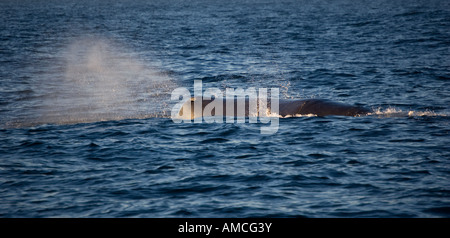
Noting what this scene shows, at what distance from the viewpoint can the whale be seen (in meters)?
17.3

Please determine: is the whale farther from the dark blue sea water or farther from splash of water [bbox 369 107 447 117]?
the dark blue sea water

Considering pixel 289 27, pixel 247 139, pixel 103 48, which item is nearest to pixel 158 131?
pixel 247 139

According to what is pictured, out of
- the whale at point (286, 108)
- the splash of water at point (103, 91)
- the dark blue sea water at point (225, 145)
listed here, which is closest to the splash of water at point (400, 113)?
the dark blue sea water at point (225, 145)

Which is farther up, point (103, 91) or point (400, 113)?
point (103, 91)

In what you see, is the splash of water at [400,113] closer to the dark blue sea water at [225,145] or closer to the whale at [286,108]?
the dark blue sea water at [225,145]

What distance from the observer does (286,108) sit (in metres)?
18.0

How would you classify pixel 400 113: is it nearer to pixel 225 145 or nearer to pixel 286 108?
pixel 286 108

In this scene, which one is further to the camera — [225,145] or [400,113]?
[400,113]

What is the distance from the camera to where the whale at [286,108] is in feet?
56.9

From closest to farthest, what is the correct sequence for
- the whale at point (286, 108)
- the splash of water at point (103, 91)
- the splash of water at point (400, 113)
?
the splash of water at point (400, 113)
the whale at point (286, 108)
the splash of water at point (103, 91)

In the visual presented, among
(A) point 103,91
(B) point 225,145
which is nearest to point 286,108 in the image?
(B) point 225,145

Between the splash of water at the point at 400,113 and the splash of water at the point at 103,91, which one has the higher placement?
the splash of water at the point at 103,91

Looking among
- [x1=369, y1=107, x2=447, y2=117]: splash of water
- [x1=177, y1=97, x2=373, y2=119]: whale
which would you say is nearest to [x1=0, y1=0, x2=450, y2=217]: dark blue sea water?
[x1=369, y1=107, x2=447, y2=117]: splash of water

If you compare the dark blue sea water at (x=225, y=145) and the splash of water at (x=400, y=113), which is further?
the splash of water at (x=400, y=113)
